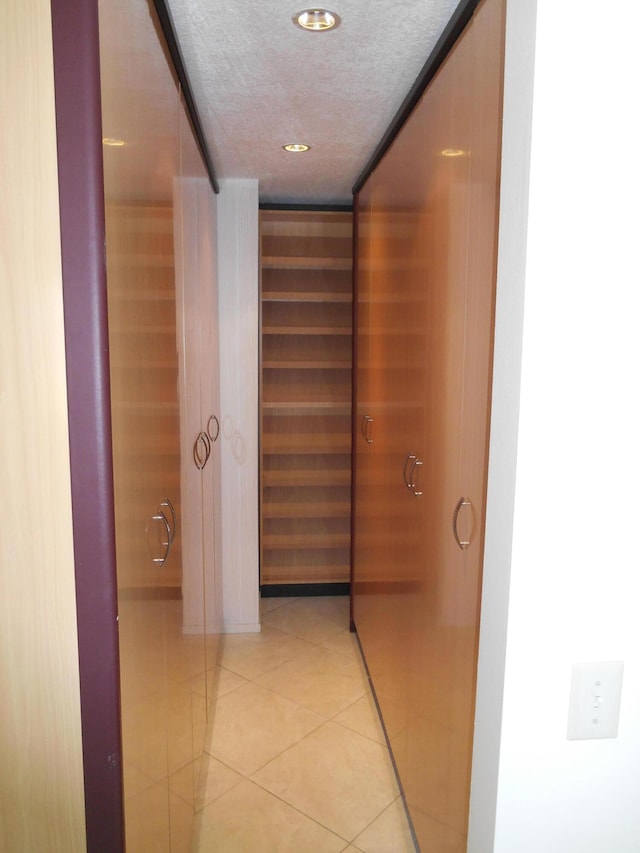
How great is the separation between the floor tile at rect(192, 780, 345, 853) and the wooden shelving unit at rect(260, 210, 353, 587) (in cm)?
182

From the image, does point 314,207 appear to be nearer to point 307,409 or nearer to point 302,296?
point 302,296

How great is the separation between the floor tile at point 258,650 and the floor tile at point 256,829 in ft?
2.90

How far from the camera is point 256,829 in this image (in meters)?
2.09

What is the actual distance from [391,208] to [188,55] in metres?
0.91

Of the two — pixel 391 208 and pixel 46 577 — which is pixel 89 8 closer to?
pixel 46 577

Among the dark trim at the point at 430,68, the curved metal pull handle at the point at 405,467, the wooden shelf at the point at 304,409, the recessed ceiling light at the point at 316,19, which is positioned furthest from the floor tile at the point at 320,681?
the recessed ceiling light at the point at 316,19

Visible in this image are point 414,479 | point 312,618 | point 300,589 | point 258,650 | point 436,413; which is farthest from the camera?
point 300,589

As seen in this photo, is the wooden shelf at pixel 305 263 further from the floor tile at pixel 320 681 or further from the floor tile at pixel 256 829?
the floor tile at pixel 256 829

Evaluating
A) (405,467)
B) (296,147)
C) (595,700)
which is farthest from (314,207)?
(595,700)

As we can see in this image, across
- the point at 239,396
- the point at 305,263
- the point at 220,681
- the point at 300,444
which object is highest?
the point at 305,263

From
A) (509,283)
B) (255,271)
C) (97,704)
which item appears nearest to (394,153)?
(255,271)

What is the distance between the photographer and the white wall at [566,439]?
884 millimetres

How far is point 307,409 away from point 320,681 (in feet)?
5.24

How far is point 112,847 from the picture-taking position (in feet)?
3.57
